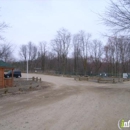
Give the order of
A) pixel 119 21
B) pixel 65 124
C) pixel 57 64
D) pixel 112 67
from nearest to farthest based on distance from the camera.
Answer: pixel 65 124 → pixel 119 21 → pixel 112 67 → pixel 57 64

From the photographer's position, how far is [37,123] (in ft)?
21.1

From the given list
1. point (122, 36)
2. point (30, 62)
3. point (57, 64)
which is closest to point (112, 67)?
point (57, 64)

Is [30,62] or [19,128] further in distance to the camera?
[30,62]

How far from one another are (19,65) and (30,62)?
6.09 metres

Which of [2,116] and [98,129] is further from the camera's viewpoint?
[2,116]

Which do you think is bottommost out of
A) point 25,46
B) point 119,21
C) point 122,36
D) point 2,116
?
point 2,116

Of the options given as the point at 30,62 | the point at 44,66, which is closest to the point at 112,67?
the point at 44,66

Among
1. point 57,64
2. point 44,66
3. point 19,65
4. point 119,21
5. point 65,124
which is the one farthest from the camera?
point 19,65

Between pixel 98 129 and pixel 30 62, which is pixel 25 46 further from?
pixel 98 129

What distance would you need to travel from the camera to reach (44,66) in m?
86.6

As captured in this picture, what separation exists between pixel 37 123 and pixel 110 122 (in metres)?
2.63

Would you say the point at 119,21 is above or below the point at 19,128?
above

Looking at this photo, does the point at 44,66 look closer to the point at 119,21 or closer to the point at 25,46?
the point at 25,46

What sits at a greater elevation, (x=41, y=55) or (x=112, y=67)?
(x=41, y=55)
